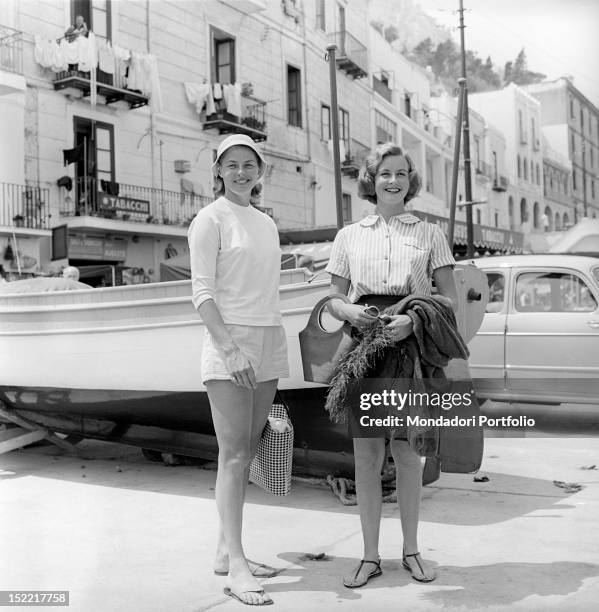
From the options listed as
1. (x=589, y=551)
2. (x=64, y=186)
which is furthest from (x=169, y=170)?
(x=589, y=551)

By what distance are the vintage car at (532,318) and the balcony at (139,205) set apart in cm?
264

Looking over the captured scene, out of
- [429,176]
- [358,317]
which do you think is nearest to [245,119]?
[429,176]

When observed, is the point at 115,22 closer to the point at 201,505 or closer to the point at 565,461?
the point at 201,505

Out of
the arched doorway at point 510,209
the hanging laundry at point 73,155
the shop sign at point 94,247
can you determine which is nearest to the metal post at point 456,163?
the arched doorway at point 510,209

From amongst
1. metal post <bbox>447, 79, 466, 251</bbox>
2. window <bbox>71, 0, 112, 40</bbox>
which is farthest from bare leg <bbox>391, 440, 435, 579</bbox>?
window <bbox>71, 0, 112, 40</bbox>

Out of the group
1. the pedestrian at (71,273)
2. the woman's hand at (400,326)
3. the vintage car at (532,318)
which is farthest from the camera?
the vintage car at (532,318)

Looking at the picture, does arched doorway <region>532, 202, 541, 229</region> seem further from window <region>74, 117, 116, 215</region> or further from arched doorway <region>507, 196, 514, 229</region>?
window <region>74, 117, 116, 215</region>

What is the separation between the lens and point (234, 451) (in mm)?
2176

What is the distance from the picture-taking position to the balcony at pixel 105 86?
2836 mm

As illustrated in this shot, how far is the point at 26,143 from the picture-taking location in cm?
275

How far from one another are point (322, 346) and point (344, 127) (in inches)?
36.0

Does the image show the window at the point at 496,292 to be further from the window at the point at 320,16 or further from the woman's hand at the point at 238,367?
the woman's hand at the point at 238,367

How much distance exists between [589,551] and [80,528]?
5.82 ft

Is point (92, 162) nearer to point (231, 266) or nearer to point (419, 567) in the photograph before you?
point (231, 266)
